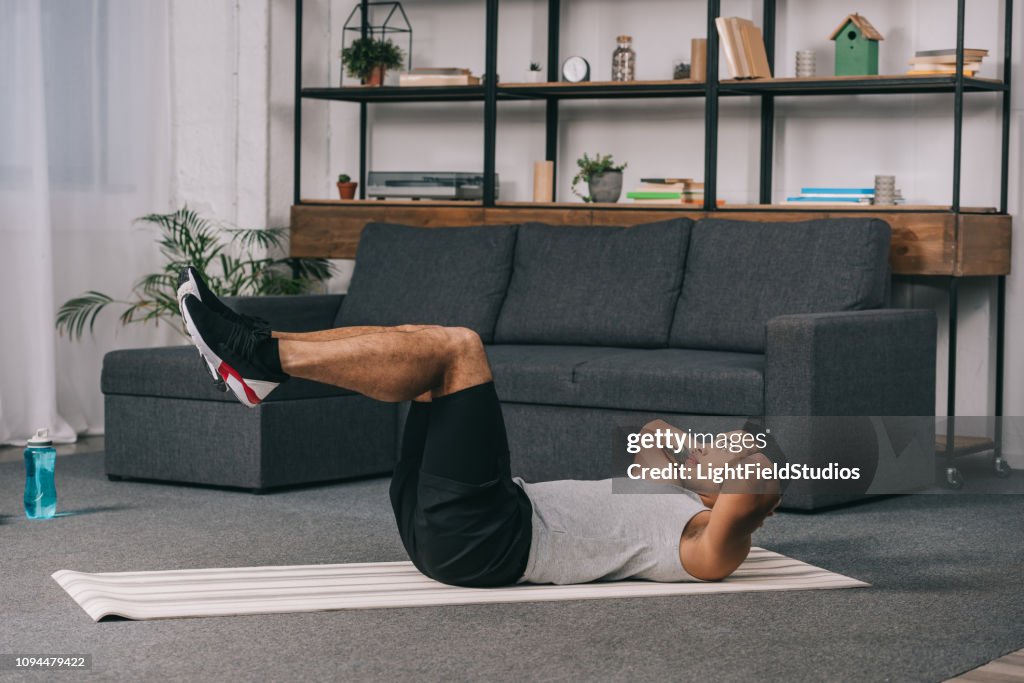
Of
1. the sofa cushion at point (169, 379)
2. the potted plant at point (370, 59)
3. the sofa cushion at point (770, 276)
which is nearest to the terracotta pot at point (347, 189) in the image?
the potted plant at point (370, 59)

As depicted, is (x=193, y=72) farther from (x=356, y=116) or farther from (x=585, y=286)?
(x=585, y=286)

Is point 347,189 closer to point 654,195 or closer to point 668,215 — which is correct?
point 654,195

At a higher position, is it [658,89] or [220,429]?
[658,89]

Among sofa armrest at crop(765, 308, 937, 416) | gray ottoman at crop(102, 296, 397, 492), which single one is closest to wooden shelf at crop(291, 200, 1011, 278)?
sofa armrest at crop(765, 308, 937, 416)

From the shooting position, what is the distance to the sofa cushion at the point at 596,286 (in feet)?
15.1

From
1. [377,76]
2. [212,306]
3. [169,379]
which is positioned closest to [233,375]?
[212,306]

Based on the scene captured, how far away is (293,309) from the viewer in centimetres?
486

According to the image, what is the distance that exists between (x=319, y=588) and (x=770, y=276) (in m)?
2.05

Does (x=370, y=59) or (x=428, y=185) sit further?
(x=370, y=59)

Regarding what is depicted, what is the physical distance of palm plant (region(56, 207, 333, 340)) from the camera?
217 inches

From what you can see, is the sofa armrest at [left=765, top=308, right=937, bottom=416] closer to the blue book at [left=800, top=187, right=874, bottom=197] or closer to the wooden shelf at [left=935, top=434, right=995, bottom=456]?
the wooden shelf at [left=935, top=434, right=995, bottom=456]

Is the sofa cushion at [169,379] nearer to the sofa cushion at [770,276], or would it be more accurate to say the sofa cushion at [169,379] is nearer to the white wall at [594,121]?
the sofa cushion at [770,276]

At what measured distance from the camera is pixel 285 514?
3.88 metres

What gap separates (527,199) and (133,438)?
2055 mm
